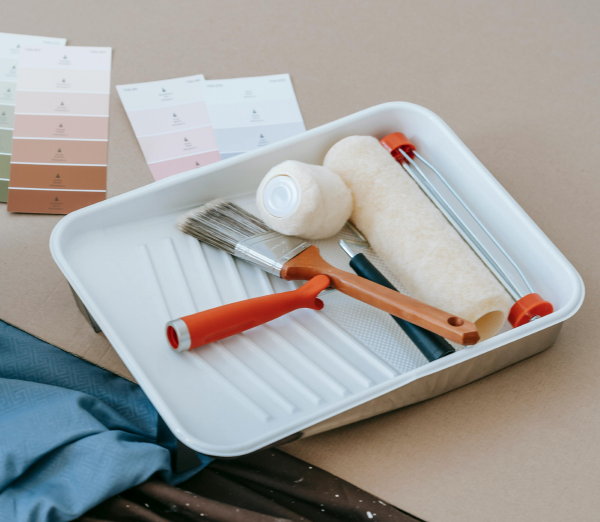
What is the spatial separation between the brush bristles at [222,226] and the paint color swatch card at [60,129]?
7.2 inches

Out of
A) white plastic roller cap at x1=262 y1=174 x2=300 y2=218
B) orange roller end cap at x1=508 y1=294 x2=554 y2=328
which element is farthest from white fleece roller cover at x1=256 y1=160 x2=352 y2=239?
orange roller end cap at x1=508 y1=294 x2=554 y2=328

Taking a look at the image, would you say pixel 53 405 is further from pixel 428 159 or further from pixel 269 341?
pixel 428 159

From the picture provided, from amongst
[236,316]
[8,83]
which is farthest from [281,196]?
[8,83]

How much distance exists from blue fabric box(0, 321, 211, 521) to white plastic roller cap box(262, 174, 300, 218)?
21 centimetres

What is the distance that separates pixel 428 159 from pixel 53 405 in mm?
445

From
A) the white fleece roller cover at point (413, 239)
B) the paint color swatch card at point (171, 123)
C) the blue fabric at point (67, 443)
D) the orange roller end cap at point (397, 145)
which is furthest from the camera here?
the paint color swatch card at point (171, 123)

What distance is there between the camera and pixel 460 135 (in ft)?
3.43

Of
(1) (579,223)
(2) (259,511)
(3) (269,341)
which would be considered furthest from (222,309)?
(1) (579,223)

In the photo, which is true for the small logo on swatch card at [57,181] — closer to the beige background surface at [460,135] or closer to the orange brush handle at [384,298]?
the beige background surface at [460,135]

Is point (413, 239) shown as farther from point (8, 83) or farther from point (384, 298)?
point (8, 83)

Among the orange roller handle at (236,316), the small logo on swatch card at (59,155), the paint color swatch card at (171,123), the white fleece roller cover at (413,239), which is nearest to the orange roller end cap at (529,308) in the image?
the white fleece roller cover at (413,239)

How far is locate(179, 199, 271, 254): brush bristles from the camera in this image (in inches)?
31.5

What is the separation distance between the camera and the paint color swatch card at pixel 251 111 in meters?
1.02

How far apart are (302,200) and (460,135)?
34 centimetres
